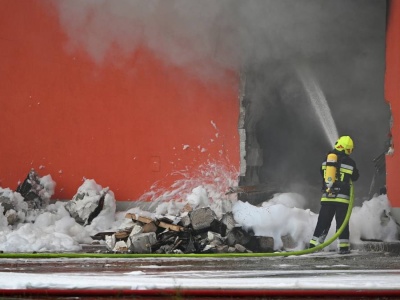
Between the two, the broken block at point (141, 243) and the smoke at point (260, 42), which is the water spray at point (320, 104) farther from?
the broken block at point (141, 243)

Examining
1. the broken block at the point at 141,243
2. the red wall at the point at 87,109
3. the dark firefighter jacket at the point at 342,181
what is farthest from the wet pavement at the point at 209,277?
the red wall at the point at 87,109

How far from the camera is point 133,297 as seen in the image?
468cm

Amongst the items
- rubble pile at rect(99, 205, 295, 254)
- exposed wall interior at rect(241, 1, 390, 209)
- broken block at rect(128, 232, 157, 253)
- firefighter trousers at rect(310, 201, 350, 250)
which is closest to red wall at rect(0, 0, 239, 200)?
exposed wall interior at rect(241, 1, 390, 209)

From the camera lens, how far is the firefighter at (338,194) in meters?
8.86

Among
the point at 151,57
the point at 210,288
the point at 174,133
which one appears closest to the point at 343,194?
the point at 174,133

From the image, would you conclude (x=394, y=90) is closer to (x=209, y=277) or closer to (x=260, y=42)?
(x=260, y=42)

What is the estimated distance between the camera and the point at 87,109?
35.5ft

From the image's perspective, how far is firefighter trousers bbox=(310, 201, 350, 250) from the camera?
888 centimetres

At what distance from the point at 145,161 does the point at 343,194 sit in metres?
→ 3.21

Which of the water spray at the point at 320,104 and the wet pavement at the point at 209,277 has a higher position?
the water spray at the point at 320,104

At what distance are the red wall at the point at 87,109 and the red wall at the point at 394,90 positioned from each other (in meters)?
2.29

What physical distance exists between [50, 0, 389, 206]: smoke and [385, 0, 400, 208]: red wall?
1.62m

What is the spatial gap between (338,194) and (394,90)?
2026 millimetres

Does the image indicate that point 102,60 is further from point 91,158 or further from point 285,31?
point 285,31
